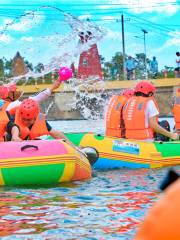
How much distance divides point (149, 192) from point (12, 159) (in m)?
1.72

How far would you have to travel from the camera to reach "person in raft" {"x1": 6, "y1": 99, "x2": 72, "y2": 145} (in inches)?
312

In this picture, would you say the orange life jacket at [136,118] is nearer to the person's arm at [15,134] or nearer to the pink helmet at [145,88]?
the pink helmet at [145,88]

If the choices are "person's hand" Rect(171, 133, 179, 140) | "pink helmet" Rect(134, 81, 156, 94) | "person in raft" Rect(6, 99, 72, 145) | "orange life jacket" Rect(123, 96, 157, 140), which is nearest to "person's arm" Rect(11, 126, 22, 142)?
"person in raft" Rect(6, 99, 72, 145)

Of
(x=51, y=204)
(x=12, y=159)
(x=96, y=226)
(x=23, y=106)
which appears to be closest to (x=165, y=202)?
(x=96, y=226)

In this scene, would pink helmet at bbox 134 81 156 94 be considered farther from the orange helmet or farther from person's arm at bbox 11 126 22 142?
person's arm at bbox 11 126 22 142

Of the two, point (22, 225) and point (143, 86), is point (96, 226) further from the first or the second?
point (143, 86)

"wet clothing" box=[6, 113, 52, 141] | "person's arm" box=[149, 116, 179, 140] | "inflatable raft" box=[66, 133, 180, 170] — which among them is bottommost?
"inflatable raft" box=[66, 133, 180, 170]

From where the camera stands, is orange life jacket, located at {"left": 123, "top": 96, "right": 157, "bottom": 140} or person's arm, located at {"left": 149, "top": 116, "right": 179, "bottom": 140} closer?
person's arm, located at {"left": 149, "top": 116, "right": 179, "bottom": 140}

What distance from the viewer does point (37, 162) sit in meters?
7.21

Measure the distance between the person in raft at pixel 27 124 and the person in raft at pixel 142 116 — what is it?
1672 millimetres

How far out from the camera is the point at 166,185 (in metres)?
1.59

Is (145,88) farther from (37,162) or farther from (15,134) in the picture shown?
(37,162)

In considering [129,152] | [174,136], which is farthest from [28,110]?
[174,136]

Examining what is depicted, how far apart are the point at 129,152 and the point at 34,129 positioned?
1598 millimetres
